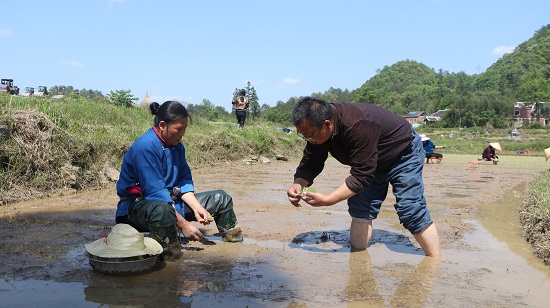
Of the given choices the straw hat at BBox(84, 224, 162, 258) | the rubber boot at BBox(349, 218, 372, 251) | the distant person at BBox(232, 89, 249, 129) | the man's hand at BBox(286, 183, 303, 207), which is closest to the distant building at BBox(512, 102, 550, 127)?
the distant person at BBox(232, 89, 249, 129)

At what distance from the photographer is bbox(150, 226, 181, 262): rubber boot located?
3.69 meters

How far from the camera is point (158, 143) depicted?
3793mm

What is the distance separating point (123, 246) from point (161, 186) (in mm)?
559

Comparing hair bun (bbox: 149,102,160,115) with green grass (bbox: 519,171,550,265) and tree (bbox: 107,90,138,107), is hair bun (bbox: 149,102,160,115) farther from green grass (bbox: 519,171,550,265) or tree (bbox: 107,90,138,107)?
tree (bbox: 107,90,138,107)

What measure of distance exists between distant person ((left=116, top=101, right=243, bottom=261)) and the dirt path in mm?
299

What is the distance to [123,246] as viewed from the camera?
3.37m

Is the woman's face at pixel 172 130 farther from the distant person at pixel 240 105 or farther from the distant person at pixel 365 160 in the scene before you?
the distant person at pixel 240 105

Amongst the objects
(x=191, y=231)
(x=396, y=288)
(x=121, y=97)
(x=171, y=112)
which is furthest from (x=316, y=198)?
(x=121, y=97)

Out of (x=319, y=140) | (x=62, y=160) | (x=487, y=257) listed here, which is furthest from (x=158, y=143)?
(x=62, y=160)

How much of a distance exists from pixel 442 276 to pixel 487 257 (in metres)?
0.81

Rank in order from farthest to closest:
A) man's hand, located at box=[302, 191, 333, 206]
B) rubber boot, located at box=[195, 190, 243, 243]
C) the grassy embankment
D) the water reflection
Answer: the grassy embankment, rubber boot, located at box=[195, 190, 243, 243], man's hand, located at box=[302, 191, 333, 206], the water reflection

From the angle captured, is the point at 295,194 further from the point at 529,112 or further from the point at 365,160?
the point at 529,112

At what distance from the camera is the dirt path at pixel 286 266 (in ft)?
9.96

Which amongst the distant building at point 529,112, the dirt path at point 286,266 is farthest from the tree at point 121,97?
the distant building at point 529,112
